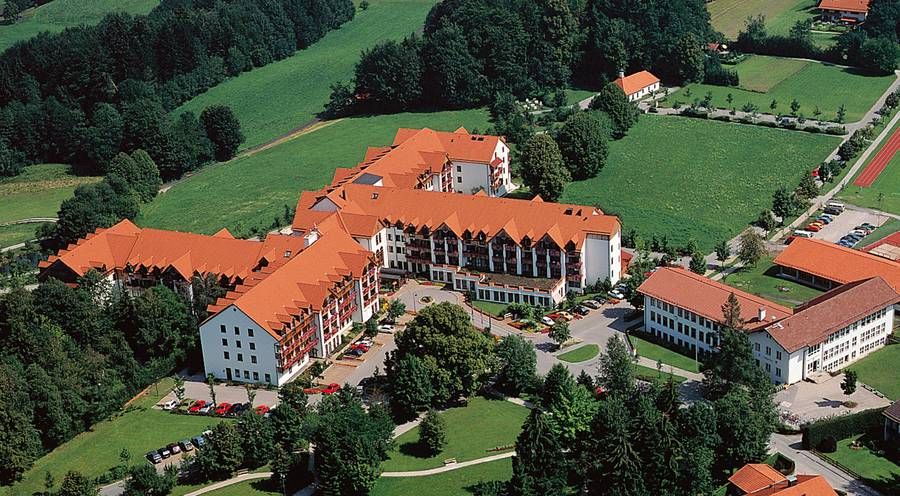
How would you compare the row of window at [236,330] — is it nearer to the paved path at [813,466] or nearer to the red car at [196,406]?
the red car at [196,406]

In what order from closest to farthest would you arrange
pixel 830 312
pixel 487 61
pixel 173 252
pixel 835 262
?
1. pixel 830 312
2. pixel 835 262
3. pixel 173 252
4. pixel 487 61

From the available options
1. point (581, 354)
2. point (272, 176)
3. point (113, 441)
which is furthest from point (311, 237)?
point (272, 176)

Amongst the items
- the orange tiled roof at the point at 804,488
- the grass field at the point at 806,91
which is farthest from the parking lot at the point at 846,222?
the orange tiled roof at the point at 804,488

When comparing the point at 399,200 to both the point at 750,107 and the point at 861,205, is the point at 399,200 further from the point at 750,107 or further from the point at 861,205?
the point at 750,107

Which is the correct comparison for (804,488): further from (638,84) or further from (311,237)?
(638,84)

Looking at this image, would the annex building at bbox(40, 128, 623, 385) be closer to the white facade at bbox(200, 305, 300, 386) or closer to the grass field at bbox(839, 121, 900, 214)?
the white facade at bbox(200, 305, 300, 386)

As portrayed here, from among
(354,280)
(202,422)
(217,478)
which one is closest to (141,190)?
(354,280)
